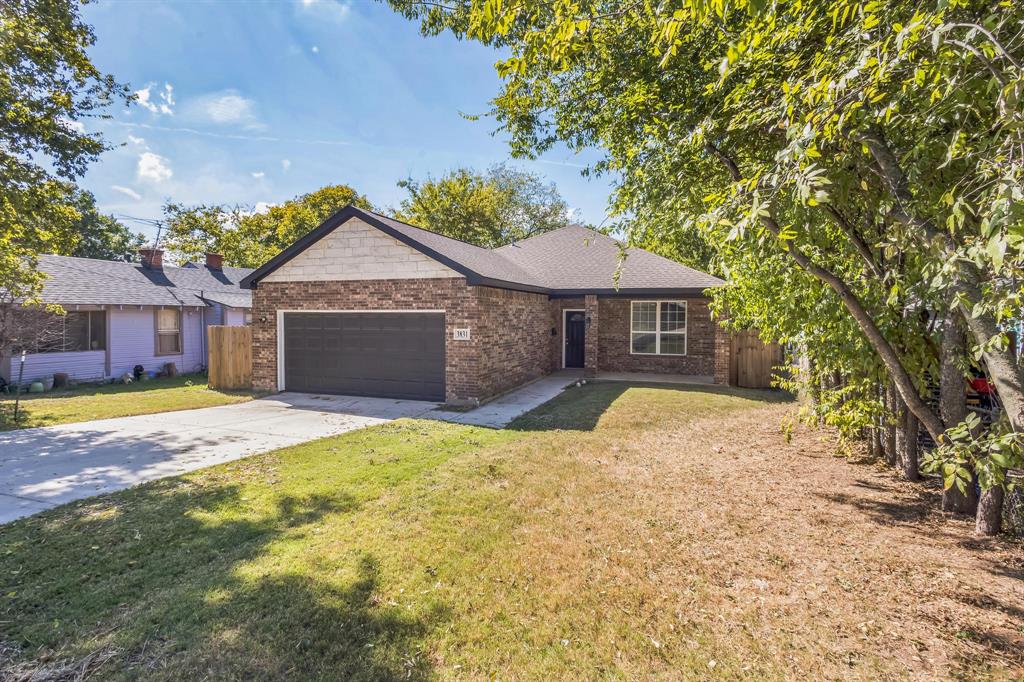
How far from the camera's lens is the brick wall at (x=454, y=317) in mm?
10953

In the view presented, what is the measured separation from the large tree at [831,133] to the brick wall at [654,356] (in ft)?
27.5

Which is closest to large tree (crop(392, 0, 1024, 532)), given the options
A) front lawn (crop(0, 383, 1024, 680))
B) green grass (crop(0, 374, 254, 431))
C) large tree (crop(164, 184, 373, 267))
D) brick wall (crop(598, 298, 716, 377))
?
front lawn (crop(0, 383, 1024, 680))

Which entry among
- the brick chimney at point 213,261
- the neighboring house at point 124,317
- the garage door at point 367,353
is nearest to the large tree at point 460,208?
the brick chimney at point 213,261

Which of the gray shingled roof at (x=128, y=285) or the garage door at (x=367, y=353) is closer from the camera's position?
the garage door at (x=367, y=353)

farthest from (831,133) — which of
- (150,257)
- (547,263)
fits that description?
(150,257)

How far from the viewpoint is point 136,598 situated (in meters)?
3.51

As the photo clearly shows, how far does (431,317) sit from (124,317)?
42.5ft

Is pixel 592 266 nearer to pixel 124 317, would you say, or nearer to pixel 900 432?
pixel 900 432

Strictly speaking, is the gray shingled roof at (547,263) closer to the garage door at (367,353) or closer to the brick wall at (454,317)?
the brick wall at (454,317)

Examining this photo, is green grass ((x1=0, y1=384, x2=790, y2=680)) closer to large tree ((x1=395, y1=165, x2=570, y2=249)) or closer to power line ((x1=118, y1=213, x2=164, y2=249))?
large tree ((x1=395, y1=165, x2=570, y2=249))

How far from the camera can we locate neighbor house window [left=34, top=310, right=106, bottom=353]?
50.3 ft

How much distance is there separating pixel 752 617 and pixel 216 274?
85.5ft

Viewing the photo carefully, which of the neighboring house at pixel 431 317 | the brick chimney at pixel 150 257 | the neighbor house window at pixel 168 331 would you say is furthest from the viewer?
the brick chimney at pixel 150 257

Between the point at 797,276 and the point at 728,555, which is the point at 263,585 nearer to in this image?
the point at 728,555
